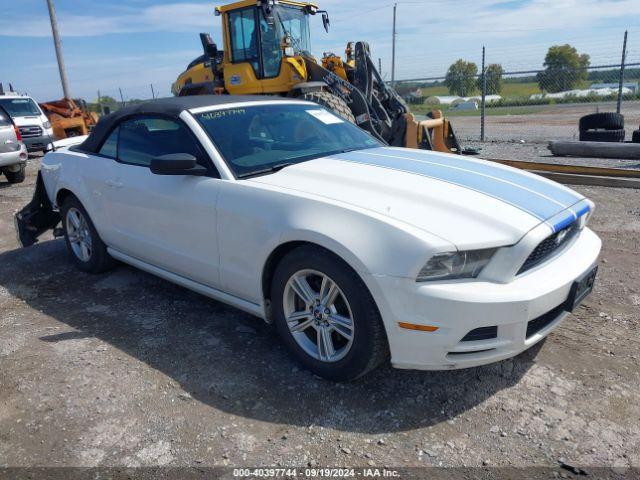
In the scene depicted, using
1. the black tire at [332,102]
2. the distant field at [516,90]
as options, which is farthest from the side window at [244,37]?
the distant field at [516,90]

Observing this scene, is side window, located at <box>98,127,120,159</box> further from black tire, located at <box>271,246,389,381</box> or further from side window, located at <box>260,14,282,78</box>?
side window, located at <box>260,14,282,78</box>

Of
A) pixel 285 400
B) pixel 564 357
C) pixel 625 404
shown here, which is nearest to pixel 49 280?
pixel 285 400

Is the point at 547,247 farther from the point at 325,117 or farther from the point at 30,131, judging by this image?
the point at 30,131

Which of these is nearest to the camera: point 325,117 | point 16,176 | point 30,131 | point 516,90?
point 325,117

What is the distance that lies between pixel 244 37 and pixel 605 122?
7631 mm

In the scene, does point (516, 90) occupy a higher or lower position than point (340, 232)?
lower

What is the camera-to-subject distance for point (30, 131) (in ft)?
46.4

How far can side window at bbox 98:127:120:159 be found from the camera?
4488 mm

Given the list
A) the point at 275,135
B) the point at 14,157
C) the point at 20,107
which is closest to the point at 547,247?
the point at 275,135

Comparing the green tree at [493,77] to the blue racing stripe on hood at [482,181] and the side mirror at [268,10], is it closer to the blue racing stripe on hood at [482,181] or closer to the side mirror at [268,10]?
the side mirror at [268,10]

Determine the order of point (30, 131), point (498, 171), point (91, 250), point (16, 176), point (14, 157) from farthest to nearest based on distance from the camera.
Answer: point (30, 131), point (16, 176), point (14, 157), point (91, 250), point (498, 171)

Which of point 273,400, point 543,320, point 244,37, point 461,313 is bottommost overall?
point 273,400

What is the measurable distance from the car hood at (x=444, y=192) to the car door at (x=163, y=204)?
1.62 ft

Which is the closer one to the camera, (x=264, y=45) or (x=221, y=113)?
(x=221, y=113)
